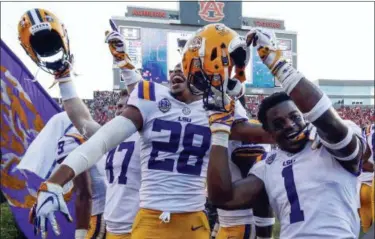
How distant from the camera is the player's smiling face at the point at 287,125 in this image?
245 centimetres

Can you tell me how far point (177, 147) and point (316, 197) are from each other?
933mm

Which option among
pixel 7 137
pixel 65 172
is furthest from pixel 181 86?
pixel 7 137

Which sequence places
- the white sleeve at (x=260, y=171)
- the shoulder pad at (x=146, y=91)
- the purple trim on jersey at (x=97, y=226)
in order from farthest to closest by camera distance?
1. the purple trim on jersey at (x=97, y=226)
2. the shoulder pad at (x=146, y=91)
3. the white sleeve at (x=260, y=171)

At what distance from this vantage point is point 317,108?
213 centimetres

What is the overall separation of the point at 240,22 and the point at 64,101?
18939mm

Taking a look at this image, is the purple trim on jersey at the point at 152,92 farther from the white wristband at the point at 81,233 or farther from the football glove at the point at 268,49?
the white wristband at the point at 81,233

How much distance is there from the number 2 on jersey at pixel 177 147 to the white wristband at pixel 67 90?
820 mm

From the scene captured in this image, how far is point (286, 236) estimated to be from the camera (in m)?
2.42

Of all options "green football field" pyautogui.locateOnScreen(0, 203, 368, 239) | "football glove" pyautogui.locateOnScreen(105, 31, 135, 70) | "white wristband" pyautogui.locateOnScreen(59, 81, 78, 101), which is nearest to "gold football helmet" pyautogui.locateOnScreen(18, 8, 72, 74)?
"white wristband" pyautogui.locateOnScreen(59, 81, 78, 101)

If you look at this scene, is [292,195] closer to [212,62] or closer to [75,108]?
[212,62]

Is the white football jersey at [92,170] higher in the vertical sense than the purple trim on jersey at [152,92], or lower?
lower

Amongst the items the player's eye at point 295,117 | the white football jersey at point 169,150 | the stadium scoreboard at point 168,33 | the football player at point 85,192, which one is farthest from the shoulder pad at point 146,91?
the stadium scoreboard at point 168,33

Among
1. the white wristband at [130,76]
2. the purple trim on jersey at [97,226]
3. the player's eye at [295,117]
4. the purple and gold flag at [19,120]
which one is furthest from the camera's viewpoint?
the purple and gold flag at [19,120]

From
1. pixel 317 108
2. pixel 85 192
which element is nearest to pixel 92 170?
pixel 85 192
